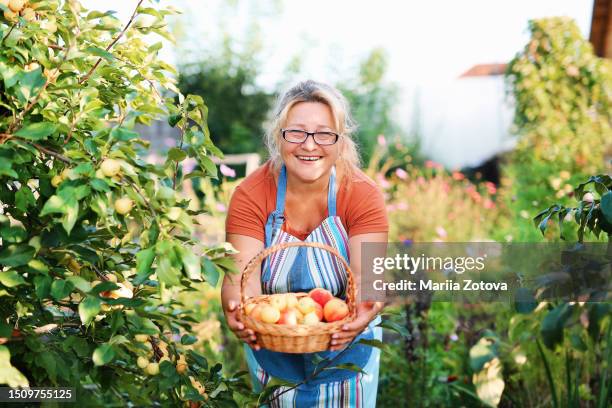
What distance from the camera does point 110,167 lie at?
122 centimetres

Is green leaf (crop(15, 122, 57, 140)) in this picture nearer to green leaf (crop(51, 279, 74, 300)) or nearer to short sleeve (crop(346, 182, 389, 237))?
green leaf (crop(51, 279, 74, 300))

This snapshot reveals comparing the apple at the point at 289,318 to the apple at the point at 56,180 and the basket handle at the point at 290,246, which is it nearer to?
the basket handle at the point at 290,246

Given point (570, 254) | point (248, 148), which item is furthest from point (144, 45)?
point (248, 148)

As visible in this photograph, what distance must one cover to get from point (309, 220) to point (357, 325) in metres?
0.47

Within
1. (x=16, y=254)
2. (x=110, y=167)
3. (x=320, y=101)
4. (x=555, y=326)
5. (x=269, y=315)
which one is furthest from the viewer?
(x=320, y=101)

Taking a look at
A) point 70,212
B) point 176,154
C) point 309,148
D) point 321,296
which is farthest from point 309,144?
point 70,212

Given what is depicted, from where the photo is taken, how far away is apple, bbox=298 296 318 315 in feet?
6.20

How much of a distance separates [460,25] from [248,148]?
3613 millimetres

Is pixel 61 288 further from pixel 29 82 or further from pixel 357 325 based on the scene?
pixel 357 325

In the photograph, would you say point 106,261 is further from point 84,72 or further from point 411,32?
point 411,32

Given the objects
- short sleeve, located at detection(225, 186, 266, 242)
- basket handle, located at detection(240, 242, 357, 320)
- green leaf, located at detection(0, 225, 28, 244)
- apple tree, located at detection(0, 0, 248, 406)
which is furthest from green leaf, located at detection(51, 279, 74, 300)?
short sleeve, located at detection(225, 186, 266, 242)

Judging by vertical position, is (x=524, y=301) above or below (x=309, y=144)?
below

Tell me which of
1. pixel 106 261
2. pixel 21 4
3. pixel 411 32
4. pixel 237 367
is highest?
pixel 411 32

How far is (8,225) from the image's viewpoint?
133 cm
